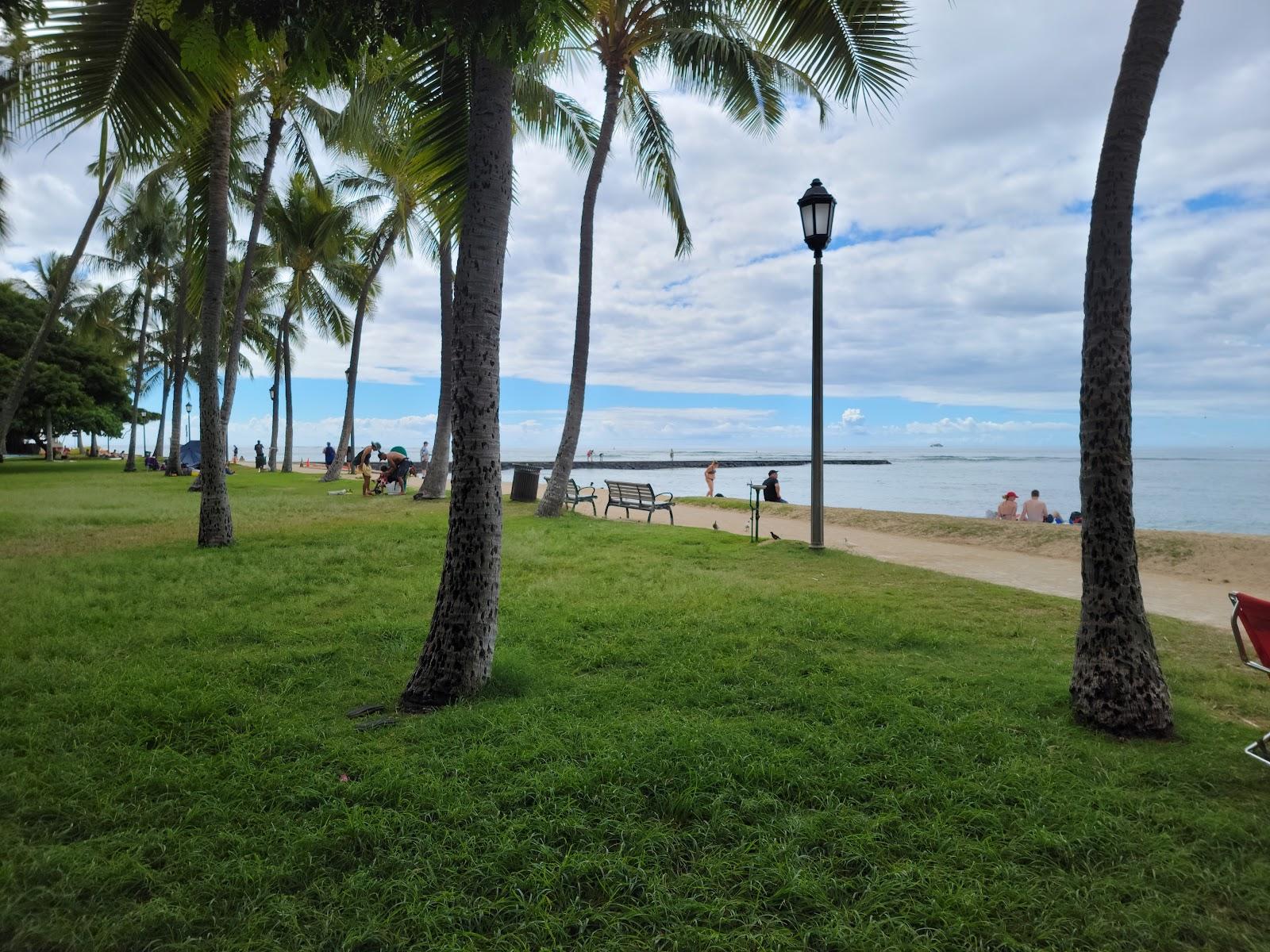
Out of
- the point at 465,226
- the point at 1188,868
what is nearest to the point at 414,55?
the point at 465,226

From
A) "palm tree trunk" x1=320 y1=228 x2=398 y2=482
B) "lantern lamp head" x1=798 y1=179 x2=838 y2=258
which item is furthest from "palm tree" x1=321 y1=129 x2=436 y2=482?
"lantern lamp head" x1=798 y1=179 x2=838 y2=258

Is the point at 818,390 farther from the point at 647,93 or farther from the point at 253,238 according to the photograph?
the point at 253,238

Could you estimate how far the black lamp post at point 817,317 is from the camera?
30.7ft

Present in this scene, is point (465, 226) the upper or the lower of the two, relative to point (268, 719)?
upper

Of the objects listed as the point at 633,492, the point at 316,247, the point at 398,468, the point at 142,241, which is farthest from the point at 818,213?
the point at 142,241

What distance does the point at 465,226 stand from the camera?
4145 millimetres

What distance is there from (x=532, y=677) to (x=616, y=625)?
55.6 inches

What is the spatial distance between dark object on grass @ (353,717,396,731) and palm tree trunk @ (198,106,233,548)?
7054 mm

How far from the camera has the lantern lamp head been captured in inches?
→ 367

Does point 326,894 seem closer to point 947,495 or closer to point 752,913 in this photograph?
point 752,913

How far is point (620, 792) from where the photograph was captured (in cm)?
288

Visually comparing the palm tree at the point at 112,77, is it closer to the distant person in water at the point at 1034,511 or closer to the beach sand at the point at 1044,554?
the beach sand at the point at 1044,554

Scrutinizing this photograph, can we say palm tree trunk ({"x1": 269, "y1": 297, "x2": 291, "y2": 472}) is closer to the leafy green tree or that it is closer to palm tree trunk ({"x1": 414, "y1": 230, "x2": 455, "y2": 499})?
the leafy green tree

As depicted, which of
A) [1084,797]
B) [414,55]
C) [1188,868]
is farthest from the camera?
[414,55]
